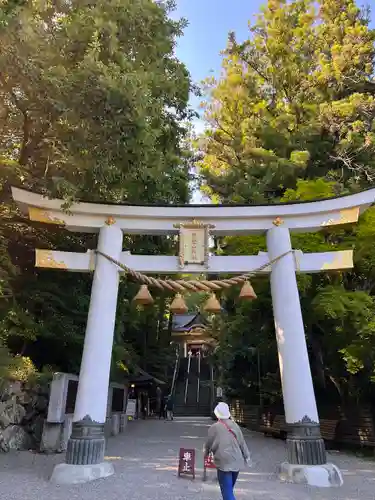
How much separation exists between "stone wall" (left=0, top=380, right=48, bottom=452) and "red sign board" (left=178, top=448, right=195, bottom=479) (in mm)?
4021

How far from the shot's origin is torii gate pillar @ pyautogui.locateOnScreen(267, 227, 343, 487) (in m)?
6.03

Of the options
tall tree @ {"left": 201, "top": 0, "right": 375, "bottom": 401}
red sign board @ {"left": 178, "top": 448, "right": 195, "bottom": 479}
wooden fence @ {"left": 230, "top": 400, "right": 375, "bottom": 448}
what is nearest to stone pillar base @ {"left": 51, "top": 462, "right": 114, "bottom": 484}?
red sign board @ {"left": 178, "top": 448, "right": 195, "bottom": 479}

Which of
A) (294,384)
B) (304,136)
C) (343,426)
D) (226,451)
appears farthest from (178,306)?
(304,136)

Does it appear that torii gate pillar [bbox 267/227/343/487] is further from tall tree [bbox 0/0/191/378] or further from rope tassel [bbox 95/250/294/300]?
tall tree [bbox 0/0/191/378]

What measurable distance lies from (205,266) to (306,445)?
335 cm

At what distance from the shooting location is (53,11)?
699 cm

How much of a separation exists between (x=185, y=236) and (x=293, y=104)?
30.4 feet

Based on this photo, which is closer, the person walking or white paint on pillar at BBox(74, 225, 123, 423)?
the person walking

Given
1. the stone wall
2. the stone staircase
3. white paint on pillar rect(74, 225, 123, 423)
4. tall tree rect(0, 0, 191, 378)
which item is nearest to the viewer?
tall tree rect(0, 0, 191, 378)

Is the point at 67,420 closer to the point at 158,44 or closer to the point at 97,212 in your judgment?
the point at 97,212

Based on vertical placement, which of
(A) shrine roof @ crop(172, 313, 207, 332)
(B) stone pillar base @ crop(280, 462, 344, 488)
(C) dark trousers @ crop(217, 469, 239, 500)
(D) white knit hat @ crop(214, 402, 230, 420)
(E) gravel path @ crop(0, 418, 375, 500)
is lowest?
(E) gravel path @ crop(0, 418, 375, 500)

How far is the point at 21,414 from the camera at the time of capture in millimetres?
8609

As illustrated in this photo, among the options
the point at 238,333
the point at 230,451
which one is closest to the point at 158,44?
the point at 230,451

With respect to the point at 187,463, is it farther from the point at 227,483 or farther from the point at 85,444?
the point at 227,483
